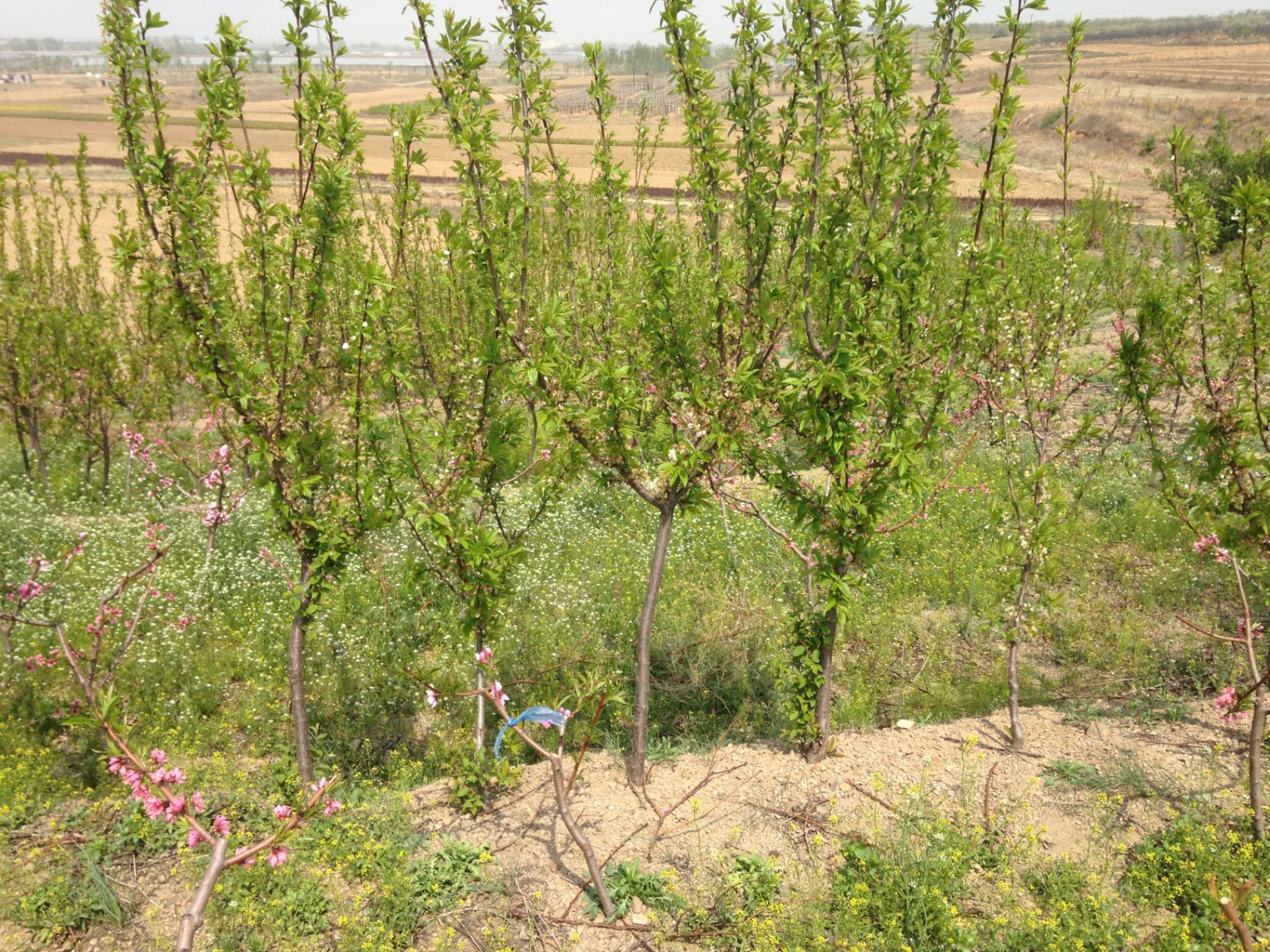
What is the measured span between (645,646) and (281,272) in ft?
7.53

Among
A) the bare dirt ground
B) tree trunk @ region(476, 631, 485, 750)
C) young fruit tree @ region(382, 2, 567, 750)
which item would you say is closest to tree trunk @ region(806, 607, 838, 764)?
the bare dirt ground

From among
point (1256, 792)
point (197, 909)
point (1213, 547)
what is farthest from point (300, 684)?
point (1213, 547)

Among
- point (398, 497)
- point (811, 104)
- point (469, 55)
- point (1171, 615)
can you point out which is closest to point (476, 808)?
point (398, 497)

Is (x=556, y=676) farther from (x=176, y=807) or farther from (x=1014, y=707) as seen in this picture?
(x=176, y=807)

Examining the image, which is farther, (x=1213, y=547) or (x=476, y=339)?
(x=1213, y=547)

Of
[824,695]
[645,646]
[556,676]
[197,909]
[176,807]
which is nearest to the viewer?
[197,909]

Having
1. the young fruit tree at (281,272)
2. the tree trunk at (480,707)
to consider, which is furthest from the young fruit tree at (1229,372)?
the young fruit tree at (281,272)

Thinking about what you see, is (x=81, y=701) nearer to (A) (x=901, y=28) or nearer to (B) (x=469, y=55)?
(B) (x=469, y=55)

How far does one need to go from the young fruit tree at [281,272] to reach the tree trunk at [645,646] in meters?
1.30

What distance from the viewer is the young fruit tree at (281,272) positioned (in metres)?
3.21

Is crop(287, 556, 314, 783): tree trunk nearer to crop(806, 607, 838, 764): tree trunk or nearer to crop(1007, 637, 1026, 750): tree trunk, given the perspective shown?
crop(806, 607, 838, 764): tree trunk

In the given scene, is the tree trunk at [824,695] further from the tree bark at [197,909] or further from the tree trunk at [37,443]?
the tree trunk at [37,443]

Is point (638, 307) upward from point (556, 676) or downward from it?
upward

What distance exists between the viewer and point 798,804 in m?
3.77
